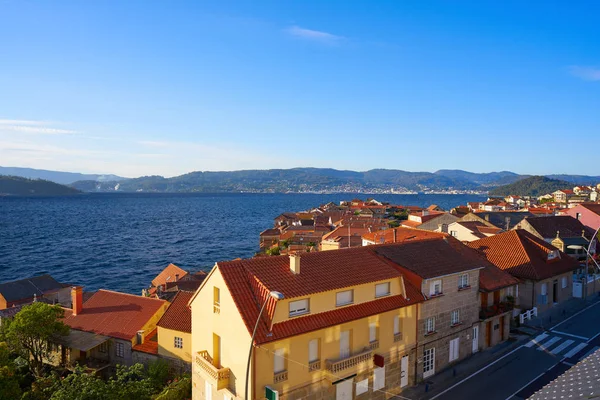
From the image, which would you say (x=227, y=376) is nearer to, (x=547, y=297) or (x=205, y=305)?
(x=205, y=305)

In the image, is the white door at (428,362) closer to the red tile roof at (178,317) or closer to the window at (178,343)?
the red tile roof at (178,317)

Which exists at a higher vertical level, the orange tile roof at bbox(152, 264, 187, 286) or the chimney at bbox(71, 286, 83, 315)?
the chimney at bbox(71, 286, 83, 315)

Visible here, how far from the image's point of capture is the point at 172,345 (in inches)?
1224

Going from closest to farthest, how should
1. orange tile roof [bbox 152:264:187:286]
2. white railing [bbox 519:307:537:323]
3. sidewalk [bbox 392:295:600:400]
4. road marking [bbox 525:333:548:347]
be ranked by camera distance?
sidewalk [bbox 392:295:600:400] → road marking [bbox 525:333:548:347] → white railing [bbox 519:307:537:323] → orange tile roof [bbox 152:264:187:286]

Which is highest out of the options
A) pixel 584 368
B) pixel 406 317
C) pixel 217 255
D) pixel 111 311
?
pixel 584 368

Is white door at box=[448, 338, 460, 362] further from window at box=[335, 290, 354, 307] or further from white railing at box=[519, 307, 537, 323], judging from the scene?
window at box=[335, 290, 354, 307]

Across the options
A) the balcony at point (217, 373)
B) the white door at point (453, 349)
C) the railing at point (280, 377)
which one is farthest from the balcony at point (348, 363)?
the white door at point (453, 349)

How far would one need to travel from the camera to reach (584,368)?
1139 cm

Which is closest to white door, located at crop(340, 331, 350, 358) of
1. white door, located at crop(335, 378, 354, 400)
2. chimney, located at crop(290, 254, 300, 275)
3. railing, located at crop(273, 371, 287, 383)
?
white door, located at crop(335, 378, 354, 400)

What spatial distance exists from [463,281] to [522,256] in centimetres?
1347

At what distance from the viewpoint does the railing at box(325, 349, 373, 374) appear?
74.3 ft

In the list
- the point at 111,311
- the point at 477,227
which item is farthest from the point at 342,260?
the point at 477,227

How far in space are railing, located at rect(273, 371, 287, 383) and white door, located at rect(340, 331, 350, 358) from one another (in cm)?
368

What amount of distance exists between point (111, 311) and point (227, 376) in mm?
19456
